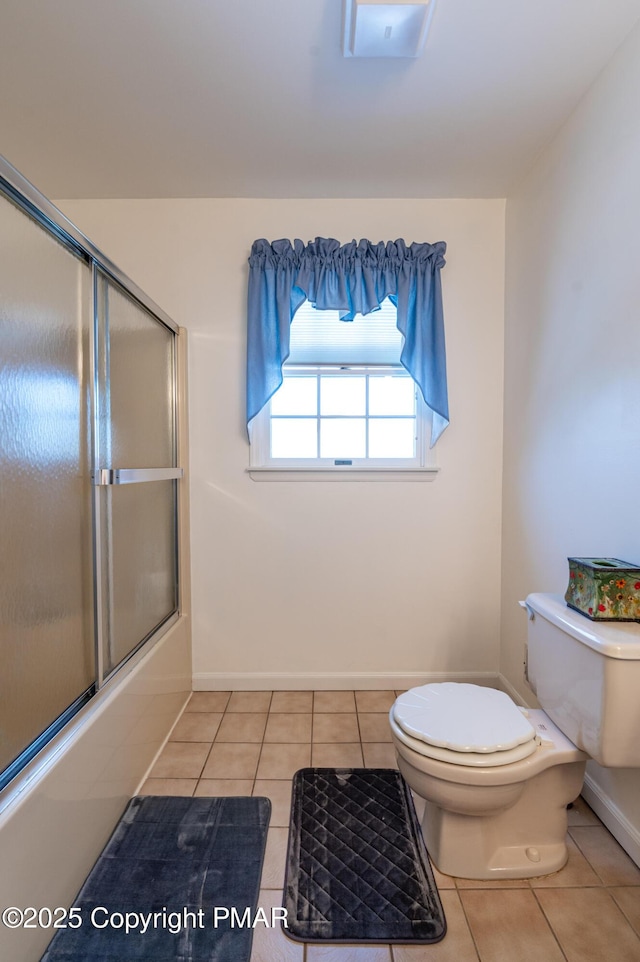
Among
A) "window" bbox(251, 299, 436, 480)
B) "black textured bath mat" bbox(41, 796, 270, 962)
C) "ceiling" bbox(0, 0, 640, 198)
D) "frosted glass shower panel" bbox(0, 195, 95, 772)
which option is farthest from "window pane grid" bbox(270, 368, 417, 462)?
"black textured bath mat" bbox(41, 796, 270, 962)

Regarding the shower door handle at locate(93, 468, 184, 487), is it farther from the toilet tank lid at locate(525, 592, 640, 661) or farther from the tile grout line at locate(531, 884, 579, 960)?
the tile grout line at locate(531, 884, 579, 960)

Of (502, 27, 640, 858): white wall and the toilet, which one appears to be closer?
the toilet

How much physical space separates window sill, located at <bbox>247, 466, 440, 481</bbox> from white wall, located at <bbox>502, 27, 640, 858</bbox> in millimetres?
426

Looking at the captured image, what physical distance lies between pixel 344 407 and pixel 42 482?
143cm

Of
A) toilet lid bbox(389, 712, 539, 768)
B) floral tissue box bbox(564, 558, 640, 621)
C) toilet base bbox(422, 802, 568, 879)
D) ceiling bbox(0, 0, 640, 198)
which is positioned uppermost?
ceiling bbox(0, 0, 640, 198)

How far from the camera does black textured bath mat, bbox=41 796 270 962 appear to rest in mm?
1113

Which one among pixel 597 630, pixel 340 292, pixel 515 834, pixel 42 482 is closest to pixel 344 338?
pixel 340 292

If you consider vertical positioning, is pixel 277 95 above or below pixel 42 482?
above

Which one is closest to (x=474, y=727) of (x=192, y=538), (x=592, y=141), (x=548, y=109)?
(x=192, y=538)

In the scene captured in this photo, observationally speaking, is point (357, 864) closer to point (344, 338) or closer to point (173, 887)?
point (173, 887)

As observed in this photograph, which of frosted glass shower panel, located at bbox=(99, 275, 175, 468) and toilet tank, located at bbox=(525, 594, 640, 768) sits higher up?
frosted glass shower panel, located at bbox=(99, 275, 175, 468)

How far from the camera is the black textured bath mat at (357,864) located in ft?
3.81

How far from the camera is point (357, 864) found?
52.6 inches

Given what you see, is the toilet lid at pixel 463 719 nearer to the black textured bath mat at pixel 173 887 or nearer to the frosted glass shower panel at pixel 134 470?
the black textured bath mat at pixel 173 887
